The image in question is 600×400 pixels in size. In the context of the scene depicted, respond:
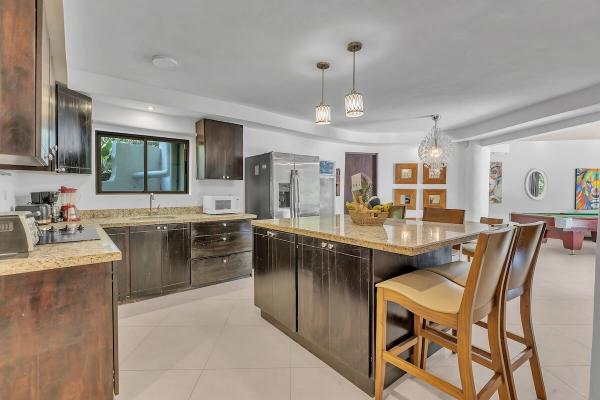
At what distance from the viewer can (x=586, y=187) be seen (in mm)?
7672

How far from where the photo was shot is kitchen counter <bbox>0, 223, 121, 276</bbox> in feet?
4.32

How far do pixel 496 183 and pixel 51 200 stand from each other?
9260mm

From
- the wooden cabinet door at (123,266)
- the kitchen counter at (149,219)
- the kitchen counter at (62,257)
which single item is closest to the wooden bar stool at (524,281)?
the kitchen counter at (62,257)

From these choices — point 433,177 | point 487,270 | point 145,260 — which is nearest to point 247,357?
point 487,270

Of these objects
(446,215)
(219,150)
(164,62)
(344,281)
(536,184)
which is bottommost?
(344,281)

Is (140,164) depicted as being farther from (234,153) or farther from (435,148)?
(435,148)

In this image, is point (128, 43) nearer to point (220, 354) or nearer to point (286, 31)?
point (286, 31)

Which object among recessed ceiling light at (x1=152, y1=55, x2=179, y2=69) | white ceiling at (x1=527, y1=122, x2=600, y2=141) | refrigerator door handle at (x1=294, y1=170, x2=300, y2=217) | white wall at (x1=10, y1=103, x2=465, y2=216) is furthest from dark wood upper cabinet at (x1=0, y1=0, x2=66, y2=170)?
white ceiling at (x1=527, y1=122, x2=600, y2=141)

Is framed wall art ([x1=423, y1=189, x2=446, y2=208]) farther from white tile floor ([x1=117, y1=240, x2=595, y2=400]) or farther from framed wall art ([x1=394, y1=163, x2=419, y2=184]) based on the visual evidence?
white tile floor ([x1=117, y1=240, x2=595, y2=400])

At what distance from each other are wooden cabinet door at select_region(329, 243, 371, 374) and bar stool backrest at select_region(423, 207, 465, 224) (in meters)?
1.60

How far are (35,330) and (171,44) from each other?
7.60 feet

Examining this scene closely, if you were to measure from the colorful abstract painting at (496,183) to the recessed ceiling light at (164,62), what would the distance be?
8.15 metres

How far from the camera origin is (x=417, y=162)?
21.6 feet

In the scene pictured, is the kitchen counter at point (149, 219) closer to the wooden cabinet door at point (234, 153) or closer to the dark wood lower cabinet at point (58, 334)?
the wooden cabinet door at point (234, 153)
